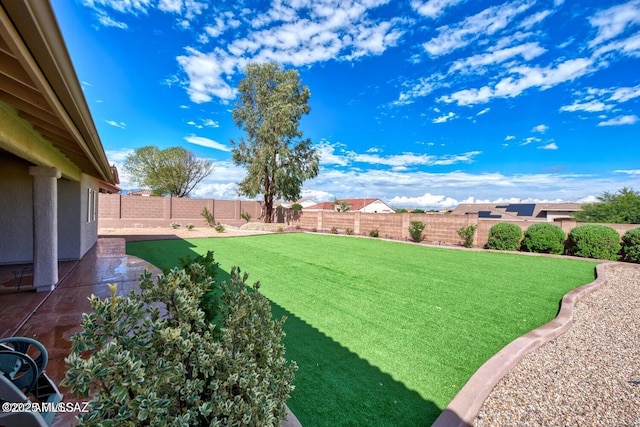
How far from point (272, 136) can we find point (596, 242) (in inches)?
783

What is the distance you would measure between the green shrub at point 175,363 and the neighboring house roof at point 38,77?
4.94ft

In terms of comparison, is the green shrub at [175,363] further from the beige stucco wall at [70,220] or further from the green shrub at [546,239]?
the green shrub at [546,239]

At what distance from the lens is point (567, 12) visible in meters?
10.3

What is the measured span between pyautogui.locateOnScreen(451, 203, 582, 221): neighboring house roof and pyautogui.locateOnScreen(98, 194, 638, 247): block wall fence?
69.8 ft

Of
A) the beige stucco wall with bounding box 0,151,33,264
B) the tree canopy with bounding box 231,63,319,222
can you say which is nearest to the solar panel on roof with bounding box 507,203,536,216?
the tree canopy with bounding box 231,63,319,222

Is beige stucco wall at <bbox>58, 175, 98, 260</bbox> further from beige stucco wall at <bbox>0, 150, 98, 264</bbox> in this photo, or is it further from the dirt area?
the dirt area

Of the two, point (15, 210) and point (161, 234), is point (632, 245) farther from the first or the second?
point (161, 234)

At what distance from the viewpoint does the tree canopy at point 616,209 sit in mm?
18141

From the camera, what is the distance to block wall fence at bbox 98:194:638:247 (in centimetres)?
1495

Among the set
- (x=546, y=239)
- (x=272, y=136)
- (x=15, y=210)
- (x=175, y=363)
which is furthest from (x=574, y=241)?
(x=272, y=136)

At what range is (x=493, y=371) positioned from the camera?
303 centimetres

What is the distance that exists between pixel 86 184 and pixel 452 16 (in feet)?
50.5

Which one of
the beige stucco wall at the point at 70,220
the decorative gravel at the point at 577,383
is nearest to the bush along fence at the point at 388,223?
the decorative gravel at the point at 577,383

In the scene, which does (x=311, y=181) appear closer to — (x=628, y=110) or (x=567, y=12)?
(x=567, y=12)
